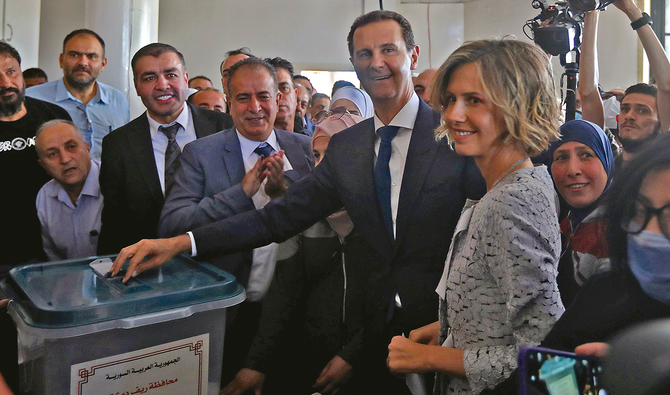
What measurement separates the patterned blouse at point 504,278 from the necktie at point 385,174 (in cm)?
39

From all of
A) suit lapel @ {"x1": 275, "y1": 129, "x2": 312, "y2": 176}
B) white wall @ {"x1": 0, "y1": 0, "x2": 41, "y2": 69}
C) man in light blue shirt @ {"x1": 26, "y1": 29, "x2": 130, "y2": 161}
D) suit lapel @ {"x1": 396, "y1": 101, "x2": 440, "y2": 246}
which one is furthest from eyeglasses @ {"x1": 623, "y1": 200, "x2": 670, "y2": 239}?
white wall @ {"x1": 0, "y1": 0, "x2": 41, "y2": 69}

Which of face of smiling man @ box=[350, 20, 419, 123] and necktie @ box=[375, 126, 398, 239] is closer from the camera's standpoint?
necktie @ box=[375, 126, 398, 239]

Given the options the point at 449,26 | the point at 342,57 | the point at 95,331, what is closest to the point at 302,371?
the point at 95,331

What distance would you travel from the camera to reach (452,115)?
0.98 metres

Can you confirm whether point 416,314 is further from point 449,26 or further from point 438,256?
point 449,26

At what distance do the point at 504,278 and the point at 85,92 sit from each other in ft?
10.4

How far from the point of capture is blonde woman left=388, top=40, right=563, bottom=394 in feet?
2.69

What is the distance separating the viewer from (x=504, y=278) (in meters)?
0.83

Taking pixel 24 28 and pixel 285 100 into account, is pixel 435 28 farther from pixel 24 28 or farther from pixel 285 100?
pixel 285 100

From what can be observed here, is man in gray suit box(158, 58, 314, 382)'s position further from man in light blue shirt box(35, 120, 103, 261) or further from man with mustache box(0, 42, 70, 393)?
man with mustache box(0, 42, 70, 393)

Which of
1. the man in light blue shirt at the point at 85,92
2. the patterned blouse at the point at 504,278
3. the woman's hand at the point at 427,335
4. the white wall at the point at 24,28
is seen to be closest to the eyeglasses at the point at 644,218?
the patterned blouse at the point at 504,278

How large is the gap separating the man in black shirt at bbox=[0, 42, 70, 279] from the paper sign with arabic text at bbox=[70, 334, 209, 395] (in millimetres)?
1173

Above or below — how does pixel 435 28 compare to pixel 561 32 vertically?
above

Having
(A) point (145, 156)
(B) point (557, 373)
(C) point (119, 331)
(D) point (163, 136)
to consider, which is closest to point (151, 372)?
(C) point (119, 331)
